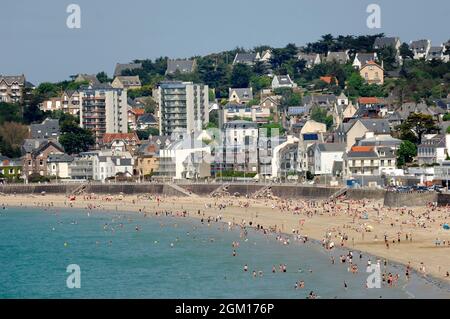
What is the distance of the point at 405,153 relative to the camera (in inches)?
3369

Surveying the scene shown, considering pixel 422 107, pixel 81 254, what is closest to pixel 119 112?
pixel 422 107

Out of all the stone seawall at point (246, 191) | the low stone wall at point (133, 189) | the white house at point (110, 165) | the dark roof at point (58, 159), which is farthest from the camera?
the dark roof at point (58, 159)

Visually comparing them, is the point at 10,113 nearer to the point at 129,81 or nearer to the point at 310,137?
the point at 129,81

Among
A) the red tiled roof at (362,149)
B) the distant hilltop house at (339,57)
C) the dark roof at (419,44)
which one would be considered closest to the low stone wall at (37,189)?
the red tiled roof at (362,149)

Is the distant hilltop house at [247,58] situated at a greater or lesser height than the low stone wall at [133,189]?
greater

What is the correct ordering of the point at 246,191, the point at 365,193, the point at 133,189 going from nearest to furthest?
the point at 365,193, the point at 246,191, the point at 133,189

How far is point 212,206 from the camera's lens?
8294 cm

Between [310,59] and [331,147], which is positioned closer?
[331,147]

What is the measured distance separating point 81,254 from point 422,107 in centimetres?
5346

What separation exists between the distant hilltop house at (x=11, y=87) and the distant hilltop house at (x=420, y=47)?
51.0 metres

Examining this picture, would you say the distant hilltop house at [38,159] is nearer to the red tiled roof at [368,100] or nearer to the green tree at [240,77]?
the red tiled roof at [368,100]

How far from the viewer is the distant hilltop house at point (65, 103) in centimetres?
13700

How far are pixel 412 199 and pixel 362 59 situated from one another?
246ft

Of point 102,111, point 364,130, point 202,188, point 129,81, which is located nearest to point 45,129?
point 102,111
